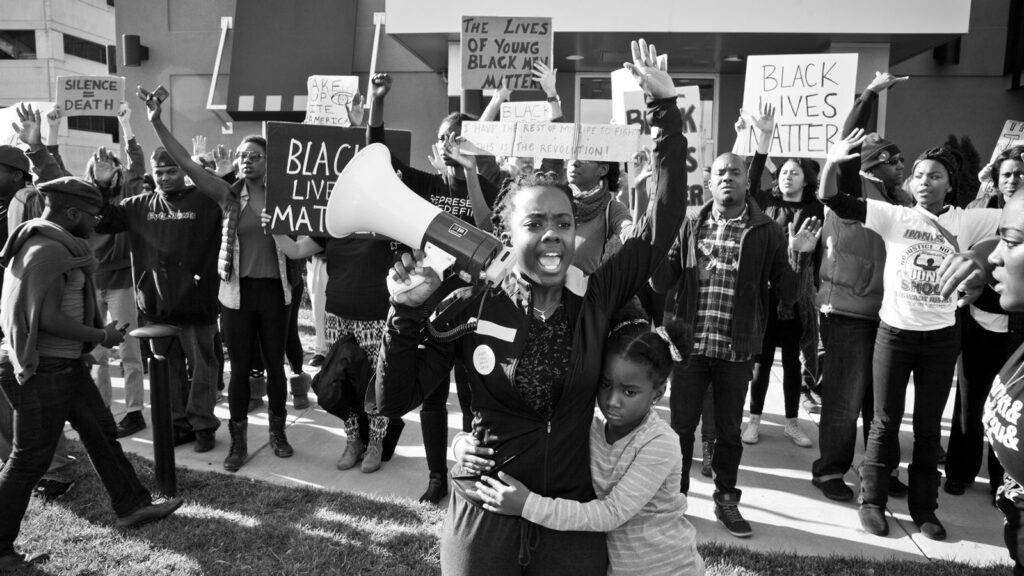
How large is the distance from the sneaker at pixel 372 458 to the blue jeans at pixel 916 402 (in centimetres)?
286

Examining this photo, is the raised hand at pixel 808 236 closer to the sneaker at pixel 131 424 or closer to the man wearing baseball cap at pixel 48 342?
the man wearing baseball cap at pixel 48 342

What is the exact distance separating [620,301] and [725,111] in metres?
9.66

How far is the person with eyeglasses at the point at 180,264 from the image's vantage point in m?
4.86

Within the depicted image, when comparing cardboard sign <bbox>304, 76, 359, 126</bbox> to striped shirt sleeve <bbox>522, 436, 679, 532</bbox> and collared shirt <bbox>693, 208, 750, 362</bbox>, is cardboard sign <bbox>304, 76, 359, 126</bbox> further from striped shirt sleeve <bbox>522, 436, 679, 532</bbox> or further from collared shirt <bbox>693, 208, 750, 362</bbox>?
striped shirt sleeve <bbox>522, 436, 679, 532</bbox>

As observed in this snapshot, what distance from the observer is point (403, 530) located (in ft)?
12.7

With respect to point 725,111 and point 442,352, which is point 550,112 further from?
point 725,111

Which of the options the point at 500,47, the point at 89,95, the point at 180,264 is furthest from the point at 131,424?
the point at 500,47

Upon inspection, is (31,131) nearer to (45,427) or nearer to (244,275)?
(244,275)

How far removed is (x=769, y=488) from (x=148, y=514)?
3489 mm

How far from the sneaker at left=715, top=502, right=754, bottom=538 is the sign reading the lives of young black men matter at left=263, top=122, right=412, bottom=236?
2670 millimetres

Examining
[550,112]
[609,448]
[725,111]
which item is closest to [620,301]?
[609,448]

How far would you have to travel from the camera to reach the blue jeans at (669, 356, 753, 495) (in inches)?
150

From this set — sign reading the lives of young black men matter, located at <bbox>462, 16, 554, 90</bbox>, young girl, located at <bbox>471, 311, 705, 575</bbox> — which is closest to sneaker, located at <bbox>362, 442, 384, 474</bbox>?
sign reading the lives of young black men matter, located at <bbox>462, 16, 554, 90</bbox>

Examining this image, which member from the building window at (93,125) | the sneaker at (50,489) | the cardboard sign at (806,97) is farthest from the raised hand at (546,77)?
the building window at (93,125)
